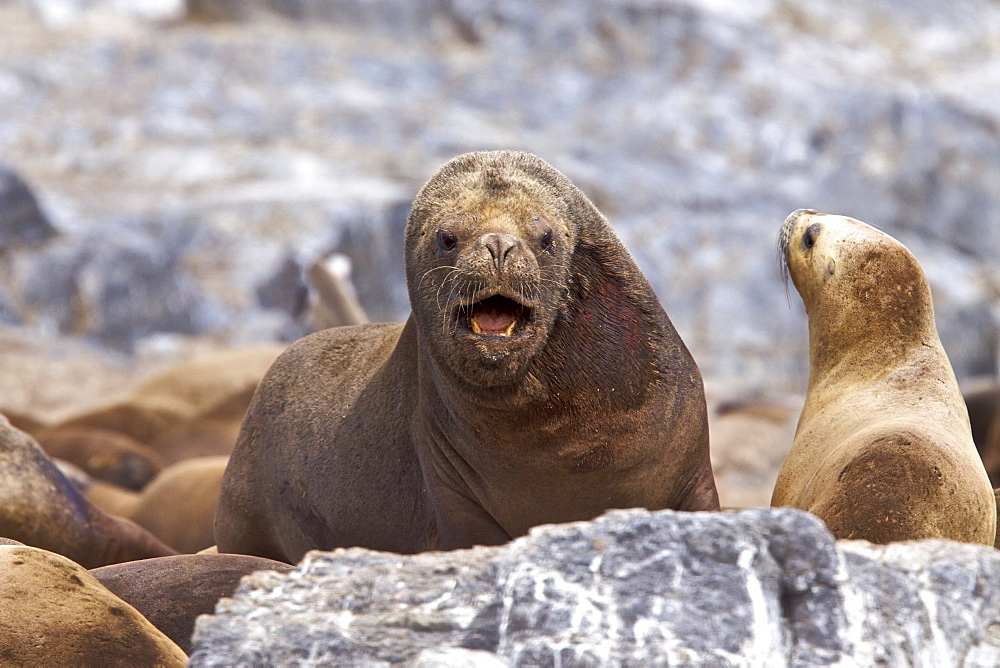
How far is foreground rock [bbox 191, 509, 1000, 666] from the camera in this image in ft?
7.98

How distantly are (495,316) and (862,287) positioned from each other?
1.86 meters

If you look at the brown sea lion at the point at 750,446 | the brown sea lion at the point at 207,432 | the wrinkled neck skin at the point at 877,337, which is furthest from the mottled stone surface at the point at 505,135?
the wrinkled neck skin at the point at 877,337

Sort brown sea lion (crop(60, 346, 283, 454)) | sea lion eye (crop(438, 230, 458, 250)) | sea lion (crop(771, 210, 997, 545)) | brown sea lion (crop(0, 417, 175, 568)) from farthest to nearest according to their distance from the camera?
brown sea lion (crop(60, 346, 283, 454))
brown sea lion (crop(0, 417, 175, 568))
sea lion eye (crop(438, 230, 458, 250))
sea lion (crop(771, 210, 997, 545))

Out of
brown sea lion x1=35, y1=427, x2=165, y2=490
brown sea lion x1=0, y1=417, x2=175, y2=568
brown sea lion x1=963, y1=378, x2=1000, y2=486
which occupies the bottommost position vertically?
brown sea lion x1=35, y1=427, x2=165, y2=490

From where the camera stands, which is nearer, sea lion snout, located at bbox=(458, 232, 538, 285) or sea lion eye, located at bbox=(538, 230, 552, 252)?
sea lion snout, located at bbox=(458, 232, 538, 285)

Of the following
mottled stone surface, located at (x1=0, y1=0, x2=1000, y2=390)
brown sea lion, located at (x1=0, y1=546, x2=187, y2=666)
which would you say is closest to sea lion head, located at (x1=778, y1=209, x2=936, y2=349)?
brown sea lion, located at (x1=0, y1=546, x2=187, y2=666)

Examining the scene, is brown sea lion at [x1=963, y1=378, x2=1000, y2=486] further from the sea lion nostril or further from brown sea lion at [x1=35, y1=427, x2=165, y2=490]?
brown sea lion at [x1=35, y1=427, x2=165, y2=490]

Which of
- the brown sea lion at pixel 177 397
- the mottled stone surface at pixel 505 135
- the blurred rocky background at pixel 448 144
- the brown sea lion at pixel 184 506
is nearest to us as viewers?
the brown sea lion at pixel 184 506

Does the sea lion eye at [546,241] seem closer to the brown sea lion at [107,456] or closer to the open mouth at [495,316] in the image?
the open mouth at [495,316]

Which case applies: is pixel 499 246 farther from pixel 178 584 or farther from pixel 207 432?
pixel 207 432

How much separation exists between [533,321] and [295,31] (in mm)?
19506

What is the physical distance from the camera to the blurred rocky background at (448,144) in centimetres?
1792

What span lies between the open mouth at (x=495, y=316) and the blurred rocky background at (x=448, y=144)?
40.2ft

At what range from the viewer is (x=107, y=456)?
9.91 m
